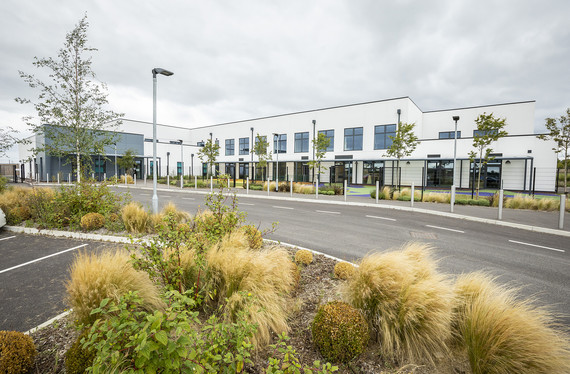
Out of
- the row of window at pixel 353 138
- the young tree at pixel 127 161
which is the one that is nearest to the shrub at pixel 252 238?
the row of window at pixel 353 138

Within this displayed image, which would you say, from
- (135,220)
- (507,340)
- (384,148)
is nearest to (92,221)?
(135,220)

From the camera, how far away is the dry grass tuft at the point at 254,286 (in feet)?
9.39

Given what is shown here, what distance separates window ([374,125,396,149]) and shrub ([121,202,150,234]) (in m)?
28.6

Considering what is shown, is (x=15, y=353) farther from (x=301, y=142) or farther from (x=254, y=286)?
(x=301, y=142)

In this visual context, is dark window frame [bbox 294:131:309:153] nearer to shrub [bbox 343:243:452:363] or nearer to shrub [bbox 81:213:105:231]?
shrub [bbox 81:213:105:231]

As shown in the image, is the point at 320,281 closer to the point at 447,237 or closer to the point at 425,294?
the point at 425,294

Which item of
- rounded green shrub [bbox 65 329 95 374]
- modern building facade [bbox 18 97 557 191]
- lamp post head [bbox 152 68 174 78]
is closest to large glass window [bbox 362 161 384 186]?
modern building facade [bbox 18 97 557 191]

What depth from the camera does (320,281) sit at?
4.25 m

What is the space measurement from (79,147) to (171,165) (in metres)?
41.0

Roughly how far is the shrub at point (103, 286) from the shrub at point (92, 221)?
17.3 ft

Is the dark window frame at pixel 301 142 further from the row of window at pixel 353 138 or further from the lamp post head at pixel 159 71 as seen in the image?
the lamp post head at pixel 159 71

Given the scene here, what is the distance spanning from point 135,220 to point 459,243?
933 cm

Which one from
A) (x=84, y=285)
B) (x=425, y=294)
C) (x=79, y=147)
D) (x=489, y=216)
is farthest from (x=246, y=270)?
(x=489, y=216)

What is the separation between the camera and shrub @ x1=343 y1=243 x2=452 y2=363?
266 centimetres
